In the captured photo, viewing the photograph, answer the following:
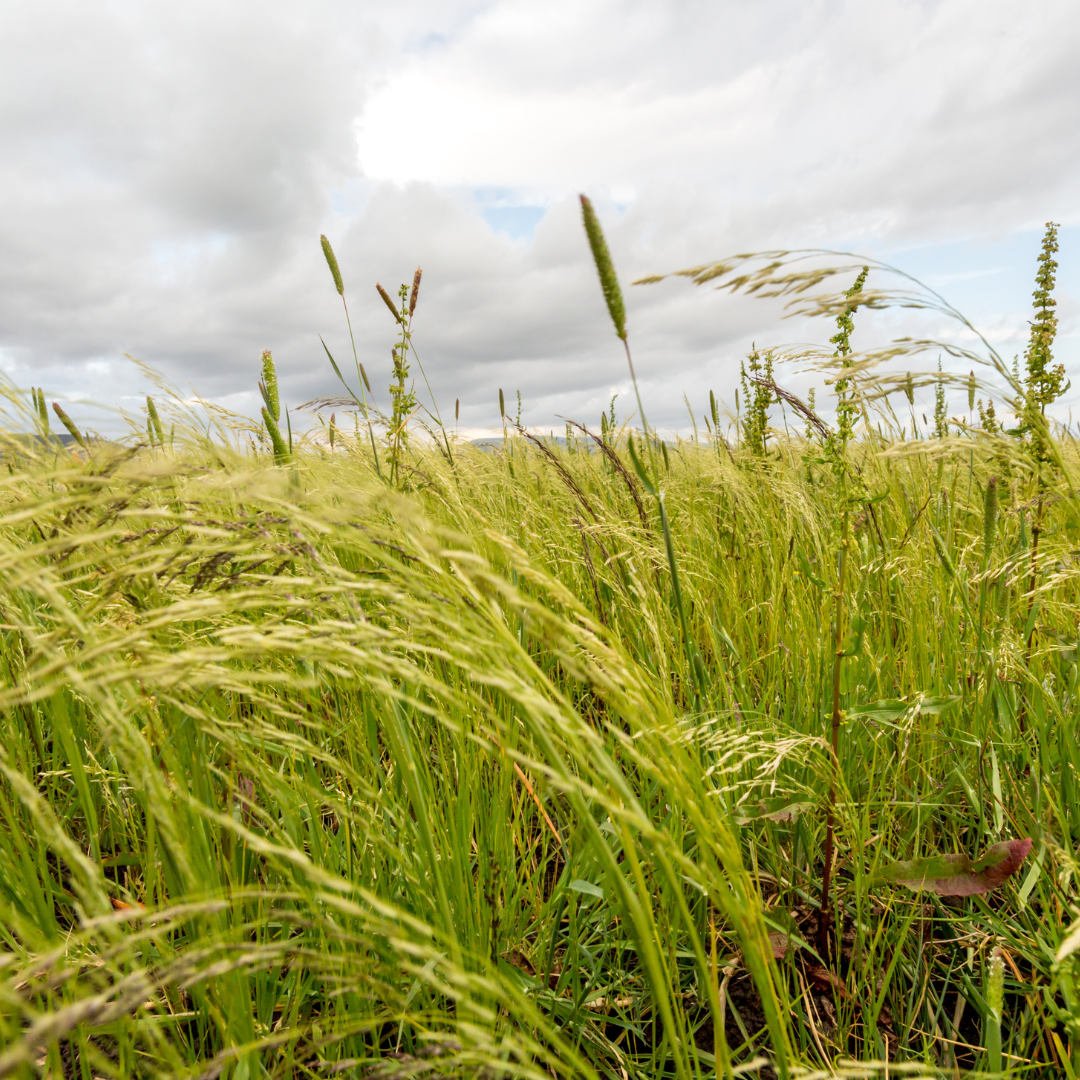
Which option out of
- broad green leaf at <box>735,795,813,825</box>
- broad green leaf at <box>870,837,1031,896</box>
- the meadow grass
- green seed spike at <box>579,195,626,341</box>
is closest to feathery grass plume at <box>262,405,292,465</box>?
the meadow grass

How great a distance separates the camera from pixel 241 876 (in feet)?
3.50

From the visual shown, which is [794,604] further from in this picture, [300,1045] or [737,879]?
[300,1045]

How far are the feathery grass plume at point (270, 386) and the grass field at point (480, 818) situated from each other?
540 millimetres

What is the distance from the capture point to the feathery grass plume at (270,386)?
1.86 metres

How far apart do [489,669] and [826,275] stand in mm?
830

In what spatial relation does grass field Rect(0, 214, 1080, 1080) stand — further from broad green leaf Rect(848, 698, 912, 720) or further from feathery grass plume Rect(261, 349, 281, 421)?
feathery grass plume Rect(261, 349, 281, 421)

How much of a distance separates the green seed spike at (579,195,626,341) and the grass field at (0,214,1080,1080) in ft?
0.62

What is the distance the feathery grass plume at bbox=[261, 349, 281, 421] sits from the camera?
1.86 metres

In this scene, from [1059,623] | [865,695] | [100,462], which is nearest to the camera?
[100,462]

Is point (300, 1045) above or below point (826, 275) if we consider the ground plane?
below

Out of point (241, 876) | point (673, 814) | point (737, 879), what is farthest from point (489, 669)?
point (241, 876)

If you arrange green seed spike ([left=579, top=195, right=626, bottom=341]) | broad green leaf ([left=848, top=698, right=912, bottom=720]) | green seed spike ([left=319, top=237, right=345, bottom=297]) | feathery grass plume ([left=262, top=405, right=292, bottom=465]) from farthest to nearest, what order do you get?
green seed spike ([left=319, top=237, right=345, bottom=297]), feathery grass plume ([left=262, top=405, right=292, bottom=465]), broad green leaf ([left=848, top=698, right=912, bottom=720]), green seed spike ([left=579, top=195, right=626, bottom=341])

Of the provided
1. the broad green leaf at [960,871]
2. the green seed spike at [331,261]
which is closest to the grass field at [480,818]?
the broad green leaf at [960,871]

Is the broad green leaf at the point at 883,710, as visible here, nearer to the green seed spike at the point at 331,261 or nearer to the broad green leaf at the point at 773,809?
the broad green leaf at the point at 773,809
